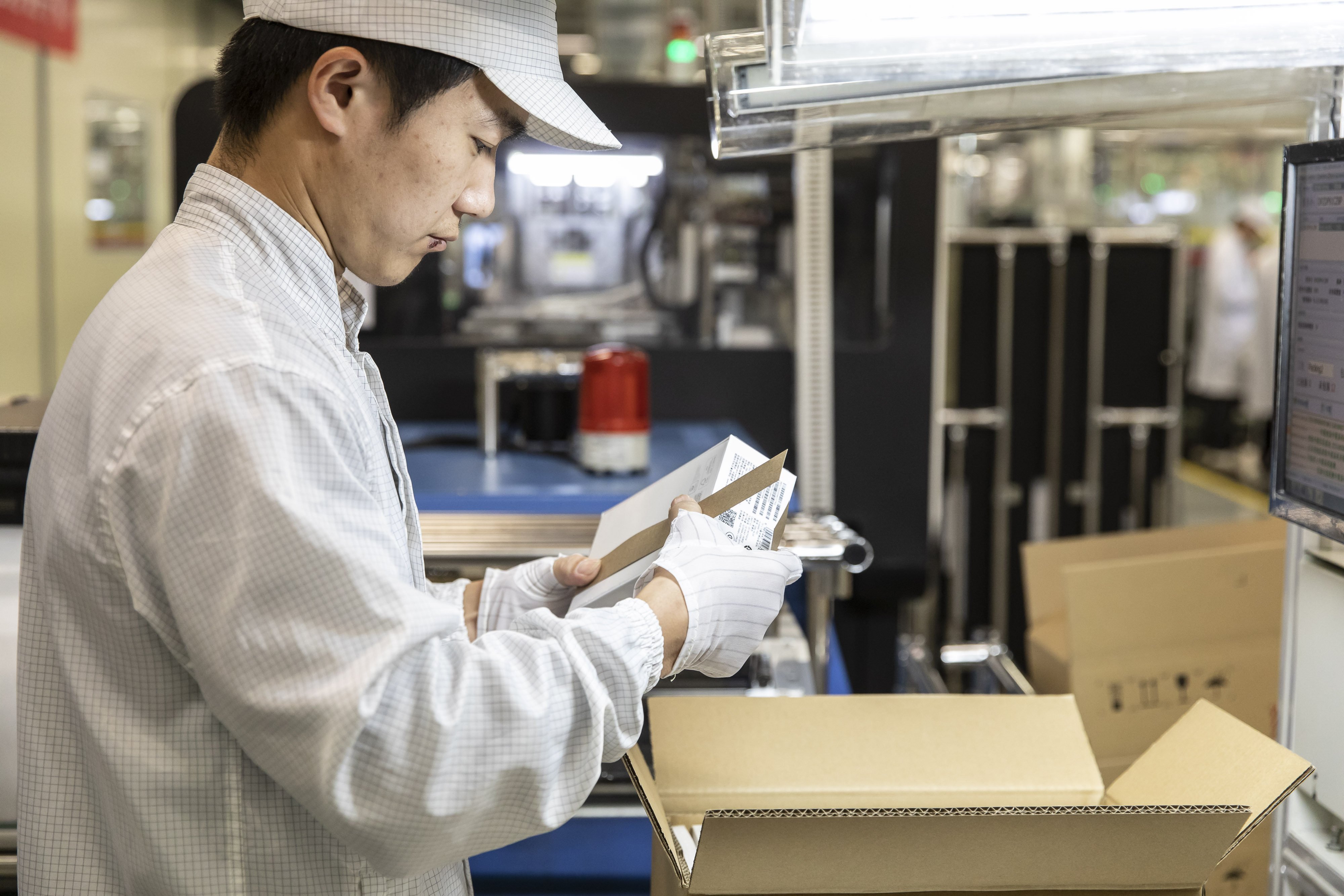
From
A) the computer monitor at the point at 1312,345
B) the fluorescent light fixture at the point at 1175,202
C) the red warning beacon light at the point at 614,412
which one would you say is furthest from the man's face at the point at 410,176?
the fluorescent light fixture at the point at 1175,202

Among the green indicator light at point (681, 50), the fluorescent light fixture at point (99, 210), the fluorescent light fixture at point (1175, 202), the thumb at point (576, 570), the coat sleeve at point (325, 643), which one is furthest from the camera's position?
the fluorescent light fixture at point (1175, 202)

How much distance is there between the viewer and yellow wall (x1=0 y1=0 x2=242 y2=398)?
11.6 feet

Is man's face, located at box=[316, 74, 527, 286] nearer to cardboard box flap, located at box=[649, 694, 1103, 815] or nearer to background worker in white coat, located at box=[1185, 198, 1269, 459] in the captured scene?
cardboard box flap, located at box=[649, 694, 1103, 815]

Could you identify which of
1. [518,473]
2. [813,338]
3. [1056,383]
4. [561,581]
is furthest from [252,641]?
[1056,383]

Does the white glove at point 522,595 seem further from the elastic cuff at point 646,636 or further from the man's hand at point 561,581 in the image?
the elastic cuff at point 646,636

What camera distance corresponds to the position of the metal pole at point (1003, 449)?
433 cm

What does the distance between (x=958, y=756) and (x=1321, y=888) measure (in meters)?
0.45

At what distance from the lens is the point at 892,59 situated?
122cm

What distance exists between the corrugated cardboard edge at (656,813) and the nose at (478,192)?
49 cm

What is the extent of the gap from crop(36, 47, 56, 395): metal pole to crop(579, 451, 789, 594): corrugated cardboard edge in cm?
326

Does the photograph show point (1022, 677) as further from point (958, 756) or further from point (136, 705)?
point (136, 705)

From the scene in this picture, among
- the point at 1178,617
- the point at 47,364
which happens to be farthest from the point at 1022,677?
the point at 47,364

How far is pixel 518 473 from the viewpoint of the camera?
7.47 ft

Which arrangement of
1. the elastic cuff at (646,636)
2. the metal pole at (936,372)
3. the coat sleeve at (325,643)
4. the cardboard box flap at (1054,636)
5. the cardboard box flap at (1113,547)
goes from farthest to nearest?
the metal pole at (936,372), the cardboard box flap at (1113,547), the cardboard box flap at (1054,636), the elastic cuff at (646,636), the coat sleeve at (325,643)
